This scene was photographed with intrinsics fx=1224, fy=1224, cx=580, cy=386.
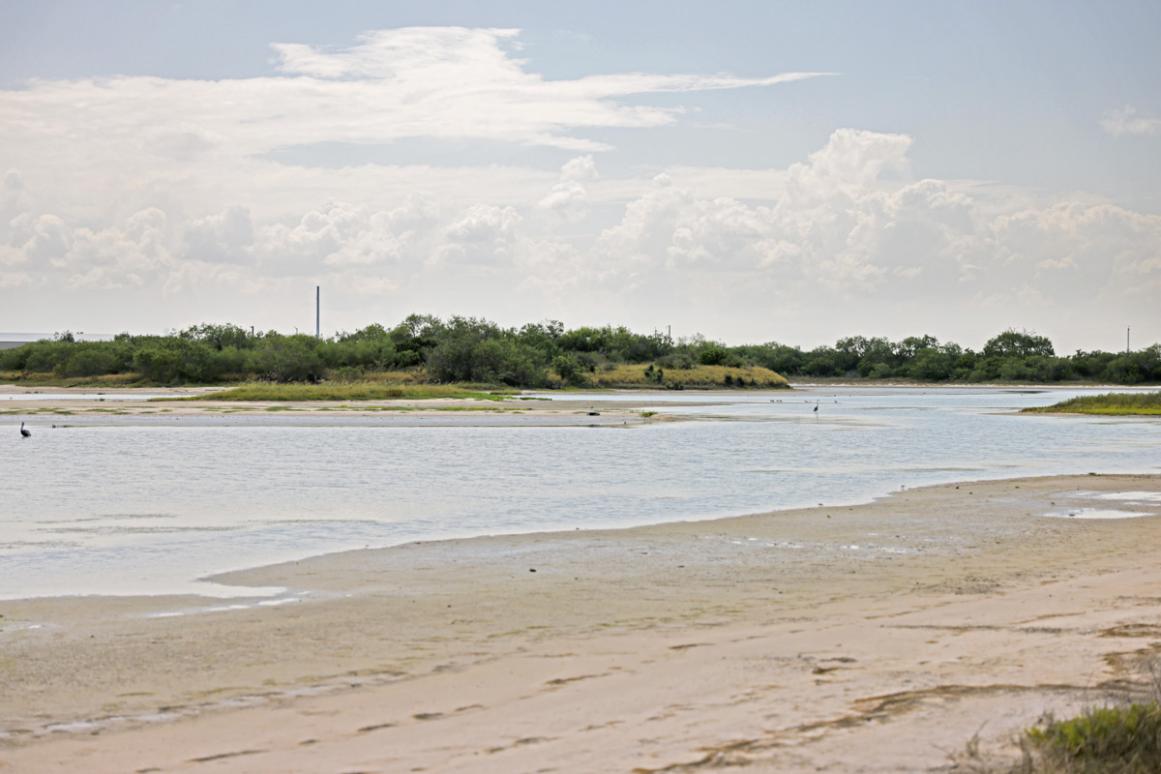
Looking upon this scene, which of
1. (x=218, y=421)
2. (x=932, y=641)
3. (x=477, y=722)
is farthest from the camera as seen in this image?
(x=218, y=421)

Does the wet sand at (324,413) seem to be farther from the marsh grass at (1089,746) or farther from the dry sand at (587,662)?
the marsh grass at (1089,746)

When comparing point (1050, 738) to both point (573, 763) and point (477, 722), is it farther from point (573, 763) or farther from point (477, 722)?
point (477, 722)

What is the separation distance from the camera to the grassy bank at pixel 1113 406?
66.4 m

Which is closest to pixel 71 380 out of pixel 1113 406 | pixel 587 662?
pixel 1113 406

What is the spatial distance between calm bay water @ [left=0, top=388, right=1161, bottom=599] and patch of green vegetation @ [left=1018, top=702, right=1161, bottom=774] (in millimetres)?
9004

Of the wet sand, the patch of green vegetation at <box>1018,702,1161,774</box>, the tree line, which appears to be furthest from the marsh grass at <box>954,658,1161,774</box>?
the tree line

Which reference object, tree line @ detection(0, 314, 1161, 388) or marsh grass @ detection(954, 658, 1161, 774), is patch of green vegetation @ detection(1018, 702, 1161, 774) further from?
tree line @ detection(0, 314, 1161, 388)

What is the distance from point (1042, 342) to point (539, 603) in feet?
601

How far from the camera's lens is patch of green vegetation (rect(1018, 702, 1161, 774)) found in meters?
6.10

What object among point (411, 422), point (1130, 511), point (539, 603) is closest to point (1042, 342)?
point (411, 422)

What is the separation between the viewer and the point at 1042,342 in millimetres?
181625

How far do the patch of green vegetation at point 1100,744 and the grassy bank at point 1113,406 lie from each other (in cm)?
6445

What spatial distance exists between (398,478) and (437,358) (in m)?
74.0

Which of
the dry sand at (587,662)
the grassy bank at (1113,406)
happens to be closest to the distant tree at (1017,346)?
the grassy bank at (1113,406)
